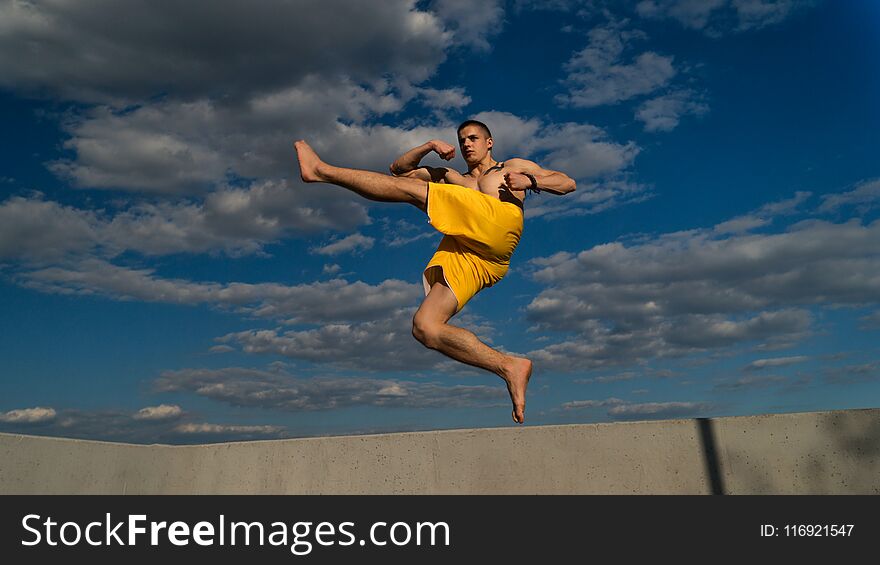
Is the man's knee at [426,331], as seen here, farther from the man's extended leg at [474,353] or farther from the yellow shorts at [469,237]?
the yellow shorts at [469,237]

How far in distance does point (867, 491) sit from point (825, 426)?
369 millimetres

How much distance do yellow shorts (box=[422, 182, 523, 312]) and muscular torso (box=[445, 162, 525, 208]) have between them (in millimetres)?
79

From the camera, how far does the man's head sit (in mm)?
4027

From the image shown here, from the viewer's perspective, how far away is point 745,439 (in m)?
3.91

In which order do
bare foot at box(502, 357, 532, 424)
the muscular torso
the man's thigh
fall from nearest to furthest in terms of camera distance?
bare foot at box(502, 357, 532, 424) → the man's thigh → the muscular torso

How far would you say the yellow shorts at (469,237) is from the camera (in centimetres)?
362

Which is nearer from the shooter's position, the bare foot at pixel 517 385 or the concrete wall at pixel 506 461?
the bare foot at pixel 517 385

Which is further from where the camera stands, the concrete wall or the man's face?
the man's face

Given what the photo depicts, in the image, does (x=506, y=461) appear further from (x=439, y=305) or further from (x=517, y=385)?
(x=439, y=305)

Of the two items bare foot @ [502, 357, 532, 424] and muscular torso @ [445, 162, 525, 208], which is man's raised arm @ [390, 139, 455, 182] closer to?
muscular torso @ [445, 162, 525, 208]

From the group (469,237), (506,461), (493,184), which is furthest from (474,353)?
(506,461)

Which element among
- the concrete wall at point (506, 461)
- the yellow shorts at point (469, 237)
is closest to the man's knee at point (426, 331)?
the yellow shorts at point (469, 237)

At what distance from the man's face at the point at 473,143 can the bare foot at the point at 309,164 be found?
33.4 inches

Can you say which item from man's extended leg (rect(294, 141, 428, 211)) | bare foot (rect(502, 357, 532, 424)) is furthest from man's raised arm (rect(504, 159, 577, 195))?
bare foot (rect(502, 357, 532, 424))
